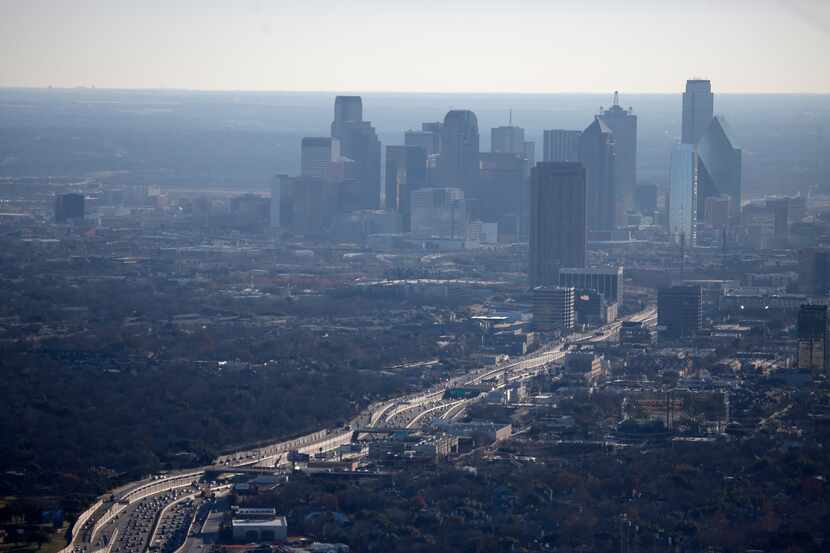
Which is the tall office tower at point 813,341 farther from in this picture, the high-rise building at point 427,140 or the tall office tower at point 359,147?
the high-rise building at point 427,140

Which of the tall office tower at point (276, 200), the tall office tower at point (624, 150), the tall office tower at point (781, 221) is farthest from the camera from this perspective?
the tall office tower at point (276, 200)

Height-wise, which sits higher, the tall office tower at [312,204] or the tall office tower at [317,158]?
the tall office tower at [317,158]

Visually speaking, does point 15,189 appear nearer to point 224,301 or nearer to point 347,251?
point 347,251

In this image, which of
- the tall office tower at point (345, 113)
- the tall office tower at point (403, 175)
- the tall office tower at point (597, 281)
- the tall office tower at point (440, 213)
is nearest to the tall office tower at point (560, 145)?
the tall office tower at point (440, 213)

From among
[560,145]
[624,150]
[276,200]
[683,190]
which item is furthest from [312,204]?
[683,190]

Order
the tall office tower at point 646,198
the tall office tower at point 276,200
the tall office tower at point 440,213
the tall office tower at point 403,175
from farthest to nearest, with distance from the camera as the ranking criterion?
the tall office tower at point 646,198 < the tall office tower at point 276,200 < the tall office tower at point 403,175 < the tall office tower at point 440,213

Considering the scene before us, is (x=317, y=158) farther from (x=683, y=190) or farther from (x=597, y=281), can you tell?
(x=597, y=281)

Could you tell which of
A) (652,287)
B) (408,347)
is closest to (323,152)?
(652,287)
